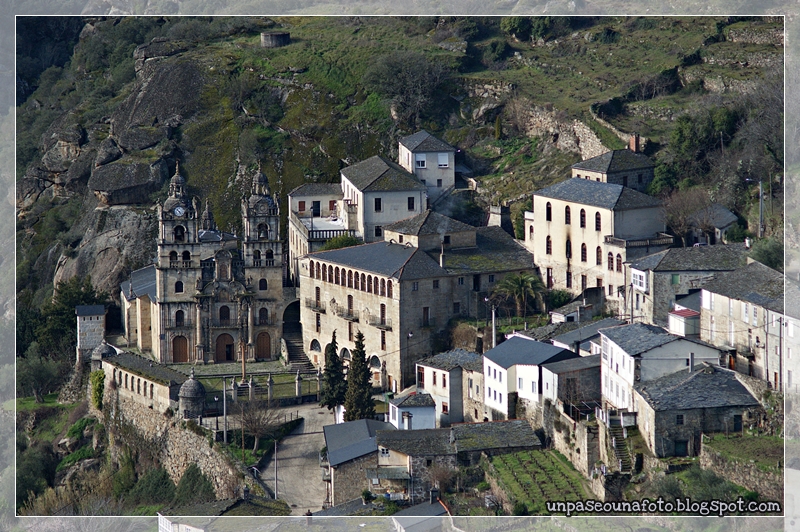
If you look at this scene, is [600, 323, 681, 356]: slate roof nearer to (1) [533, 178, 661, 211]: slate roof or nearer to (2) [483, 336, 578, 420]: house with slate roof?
(2) [483, 336, 578, 420]: house with slate roof

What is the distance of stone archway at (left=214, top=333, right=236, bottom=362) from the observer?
352 ft

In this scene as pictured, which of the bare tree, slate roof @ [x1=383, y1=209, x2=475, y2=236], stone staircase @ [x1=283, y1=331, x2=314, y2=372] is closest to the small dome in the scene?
the bare tree

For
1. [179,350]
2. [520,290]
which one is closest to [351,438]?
[520,290]

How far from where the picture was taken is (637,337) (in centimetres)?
8444

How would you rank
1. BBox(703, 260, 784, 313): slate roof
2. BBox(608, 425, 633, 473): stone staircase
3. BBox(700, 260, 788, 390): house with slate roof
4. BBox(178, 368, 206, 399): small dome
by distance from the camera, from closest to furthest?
BBox(608, 425, 633, 473): stone staircase < BBox(700, 260, 788, 390): house with slate roof < BBox(703, 260, 784, 313): slate roof < BBox(178, 368, 206, 399): small dome

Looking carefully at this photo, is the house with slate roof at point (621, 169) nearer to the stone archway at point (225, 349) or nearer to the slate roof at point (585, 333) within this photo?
the slate roof at point (585, 333)

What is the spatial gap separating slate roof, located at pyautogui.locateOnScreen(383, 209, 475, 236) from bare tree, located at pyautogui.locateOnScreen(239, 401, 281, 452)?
1409 centimetres

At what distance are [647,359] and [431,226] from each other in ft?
79.0

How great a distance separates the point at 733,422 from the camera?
255ft

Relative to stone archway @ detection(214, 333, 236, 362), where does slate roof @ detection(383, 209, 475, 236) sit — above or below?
above

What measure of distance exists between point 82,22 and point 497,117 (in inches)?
2351

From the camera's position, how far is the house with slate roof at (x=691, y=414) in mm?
77438

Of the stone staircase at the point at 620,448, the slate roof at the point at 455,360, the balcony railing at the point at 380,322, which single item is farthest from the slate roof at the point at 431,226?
the stone staircase at the point at 620,448

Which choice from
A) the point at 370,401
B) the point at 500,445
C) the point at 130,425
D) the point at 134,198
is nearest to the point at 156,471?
the point at 130,425
